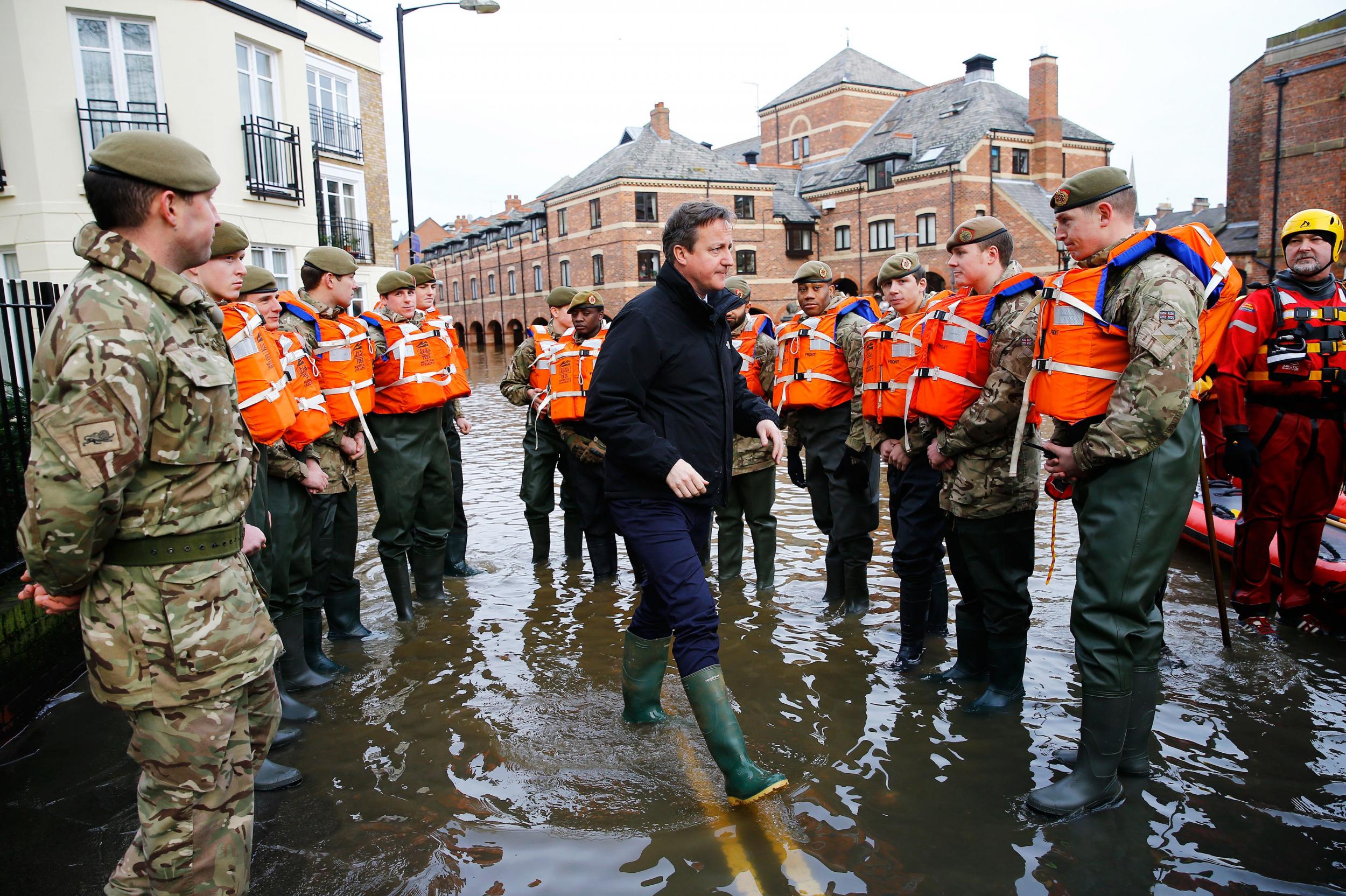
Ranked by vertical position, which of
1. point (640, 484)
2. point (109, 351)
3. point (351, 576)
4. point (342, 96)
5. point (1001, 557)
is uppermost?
point (342, 96)

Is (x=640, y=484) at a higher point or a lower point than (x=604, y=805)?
higher

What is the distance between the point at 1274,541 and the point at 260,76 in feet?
66.9

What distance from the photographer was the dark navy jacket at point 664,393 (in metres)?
3.79

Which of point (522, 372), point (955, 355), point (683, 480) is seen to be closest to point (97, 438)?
point (683, 480)

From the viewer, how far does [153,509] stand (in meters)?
2.53

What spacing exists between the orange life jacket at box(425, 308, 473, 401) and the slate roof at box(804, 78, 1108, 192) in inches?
1604

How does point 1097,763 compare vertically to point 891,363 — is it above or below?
below

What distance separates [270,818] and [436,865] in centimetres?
90

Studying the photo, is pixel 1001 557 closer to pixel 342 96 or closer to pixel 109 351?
pixel 109 351

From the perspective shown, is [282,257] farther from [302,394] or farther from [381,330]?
[302,394]

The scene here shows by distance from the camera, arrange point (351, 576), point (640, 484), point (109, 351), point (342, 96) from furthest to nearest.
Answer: point (342, 96) → point (351, 576) → point (640, 484) → point (109, 351)

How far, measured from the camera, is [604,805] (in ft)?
11.9

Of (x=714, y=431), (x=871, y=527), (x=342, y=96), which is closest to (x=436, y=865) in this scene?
(x=714, y=431)

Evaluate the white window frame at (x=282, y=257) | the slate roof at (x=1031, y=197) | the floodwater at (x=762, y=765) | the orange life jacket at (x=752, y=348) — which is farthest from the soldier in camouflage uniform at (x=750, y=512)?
the slate roof at (x=1031, y=197)
